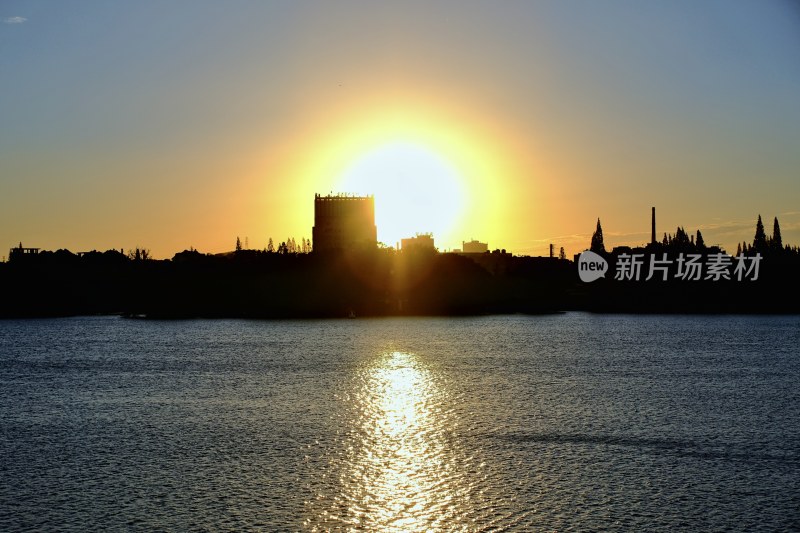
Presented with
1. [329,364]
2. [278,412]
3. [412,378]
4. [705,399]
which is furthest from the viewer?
[329,364]

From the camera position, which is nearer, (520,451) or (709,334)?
(520,451)

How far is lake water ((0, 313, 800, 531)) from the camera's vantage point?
22.9 metres

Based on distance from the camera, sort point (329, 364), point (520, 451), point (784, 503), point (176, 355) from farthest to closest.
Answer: point (176, 355) < point (329, 364) < point (520, 451) < point (784, 503)

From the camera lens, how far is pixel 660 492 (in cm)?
2461

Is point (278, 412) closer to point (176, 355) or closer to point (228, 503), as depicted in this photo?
point (228, 503)

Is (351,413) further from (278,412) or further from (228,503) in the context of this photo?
Result: (228,503)

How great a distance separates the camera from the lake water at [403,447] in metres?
22.9

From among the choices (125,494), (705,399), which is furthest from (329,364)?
(125,494)

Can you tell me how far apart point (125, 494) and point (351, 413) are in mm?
18284

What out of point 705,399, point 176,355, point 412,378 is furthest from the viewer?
point 176,355

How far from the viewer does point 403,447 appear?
108ft

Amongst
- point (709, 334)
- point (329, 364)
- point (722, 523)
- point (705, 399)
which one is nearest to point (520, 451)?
point (722, 523)

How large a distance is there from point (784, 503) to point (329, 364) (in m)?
52.0

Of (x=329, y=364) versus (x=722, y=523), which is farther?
(x=329, y=364)
